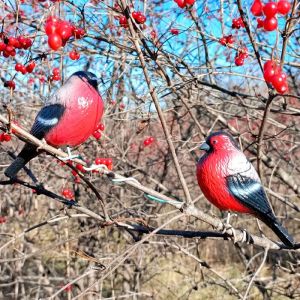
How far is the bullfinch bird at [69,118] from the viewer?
5.06 ft

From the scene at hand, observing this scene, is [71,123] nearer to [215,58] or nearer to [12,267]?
[215,58]

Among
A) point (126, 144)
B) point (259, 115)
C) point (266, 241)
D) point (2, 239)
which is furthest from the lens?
point (2, 239)

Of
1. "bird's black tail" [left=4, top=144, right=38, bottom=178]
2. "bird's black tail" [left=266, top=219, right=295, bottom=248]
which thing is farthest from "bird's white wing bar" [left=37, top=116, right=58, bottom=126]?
"bird's black tail" [left=266, top=219, right=295, bottom=248]

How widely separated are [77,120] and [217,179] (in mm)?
521

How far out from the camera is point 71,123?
1.55 meters

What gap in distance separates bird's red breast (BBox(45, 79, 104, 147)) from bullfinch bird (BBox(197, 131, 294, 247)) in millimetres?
422

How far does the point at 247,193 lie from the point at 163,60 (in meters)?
1.27

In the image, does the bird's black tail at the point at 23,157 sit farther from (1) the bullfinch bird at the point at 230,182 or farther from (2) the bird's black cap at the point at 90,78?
(1) the bullfinch bird at the point at 230,182

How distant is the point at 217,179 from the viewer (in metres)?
1.64

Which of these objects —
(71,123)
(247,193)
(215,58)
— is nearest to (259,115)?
(215,58)

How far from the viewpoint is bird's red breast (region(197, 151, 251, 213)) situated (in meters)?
1.63

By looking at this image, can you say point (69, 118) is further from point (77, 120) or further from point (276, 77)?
point (276, 77)

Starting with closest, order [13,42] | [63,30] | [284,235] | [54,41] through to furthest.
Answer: [54,41] < [63,30] < [284,235] < [13,42]

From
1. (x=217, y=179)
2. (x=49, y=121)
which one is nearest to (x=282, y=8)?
A: (x=217, y=179)
